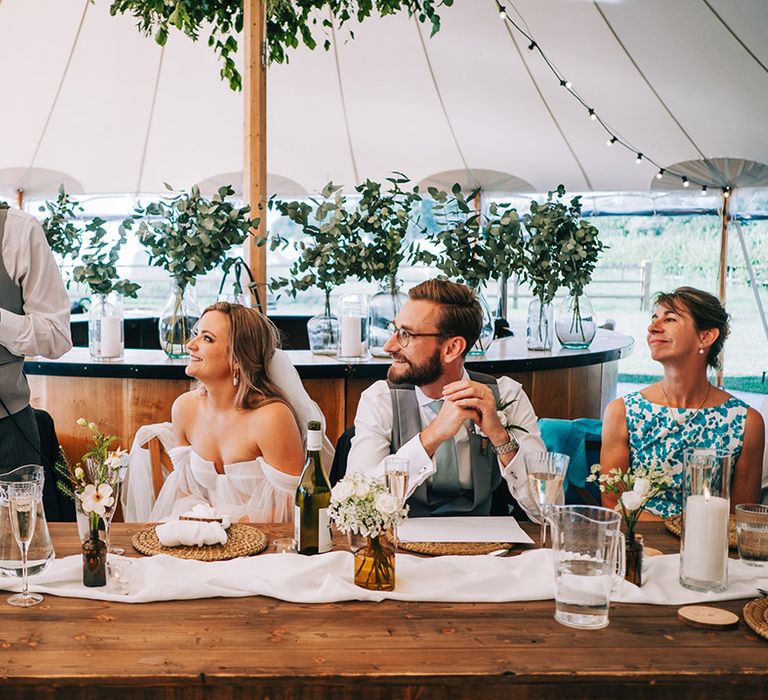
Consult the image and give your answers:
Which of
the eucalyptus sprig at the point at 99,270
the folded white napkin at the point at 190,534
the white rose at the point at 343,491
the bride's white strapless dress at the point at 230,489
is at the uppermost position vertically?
the eucalyptus sprig at the point at 99,270

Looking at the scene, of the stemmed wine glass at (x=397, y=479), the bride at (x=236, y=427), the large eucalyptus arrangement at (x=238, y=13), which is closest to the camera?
the stemmed wine glass at (x=397, y=479)

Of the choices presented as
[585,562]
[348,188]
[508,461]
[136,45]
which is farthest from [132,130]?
[585,562]

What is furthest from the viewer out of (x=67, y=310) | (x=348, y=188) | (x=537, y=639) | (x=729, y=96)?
(x=348, y=188)

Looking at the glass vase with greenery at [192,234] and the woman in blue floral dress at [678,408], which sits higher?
the glass vase with greenery at [192,234]

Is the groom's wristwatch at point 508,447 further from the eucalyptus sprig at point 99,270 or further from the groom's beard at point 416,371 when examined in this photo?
the eucalyptus sprig at point 99,270

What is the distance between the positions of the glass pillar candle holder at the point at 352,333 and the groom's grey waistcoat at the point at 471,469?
3.84 ft

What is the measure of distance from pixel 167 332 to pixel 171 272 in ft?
0.83

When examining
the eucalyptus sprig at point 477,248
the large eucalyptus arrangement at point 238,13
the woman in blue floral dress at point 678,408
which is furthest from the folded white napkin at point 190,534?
the large eucalyptus arrangement at point 238,13

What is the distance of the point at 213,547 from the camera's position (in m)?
1.85

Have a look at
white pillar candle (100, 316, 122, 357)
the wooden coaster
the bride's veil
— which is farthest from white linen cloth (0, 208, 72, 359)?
the wooden coaster

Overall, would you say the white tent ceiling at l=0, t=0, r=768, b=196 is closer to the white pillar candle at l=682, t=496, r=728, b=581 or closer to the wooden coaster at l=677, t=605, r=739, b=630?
the white pillar candle at l=682, t=496, r=728, b=581

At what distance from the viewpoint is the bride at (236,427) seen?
8.38 ft

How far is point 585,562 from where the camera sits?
1.50m

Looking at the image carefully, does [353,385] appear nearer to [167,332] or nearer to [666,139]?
[167,332]
